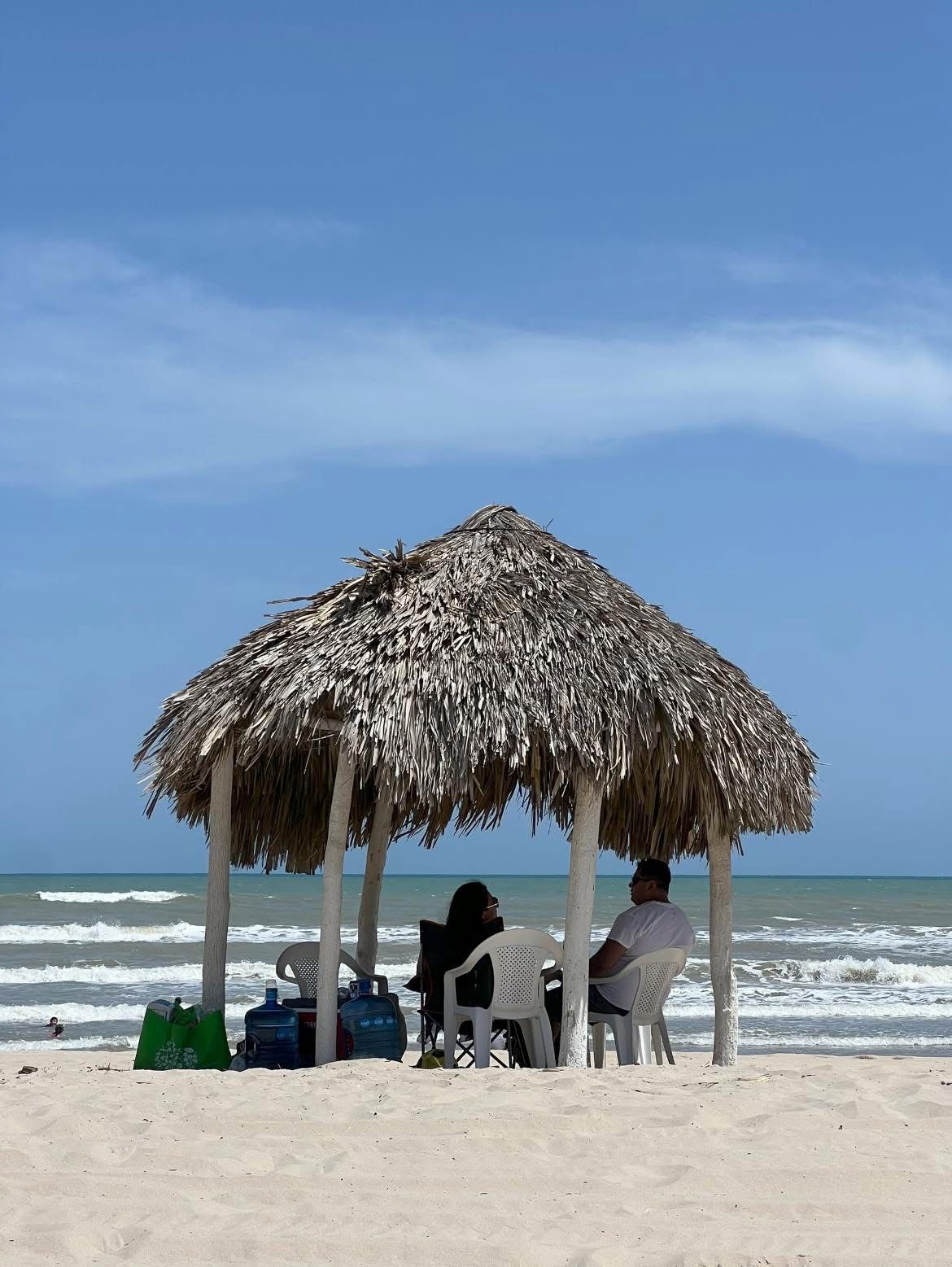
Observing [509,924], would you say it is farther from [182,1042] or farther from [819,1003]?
[182,1042]

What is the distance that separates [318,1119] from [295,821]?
10.2 feet

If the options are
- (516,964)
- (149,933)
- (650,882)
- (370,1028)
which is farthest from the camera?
(149,933)

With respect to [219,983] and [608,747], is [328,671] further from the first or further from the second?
[219,983]

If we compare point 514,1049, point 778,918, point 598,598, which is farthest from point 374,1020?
point 778,918

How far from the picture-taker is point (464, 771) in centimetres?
589

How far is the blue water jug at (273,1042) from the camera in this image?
646 cm

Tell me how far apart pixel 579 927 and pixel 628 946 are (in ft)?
1.84

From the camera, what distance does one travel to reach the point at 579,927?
6207 millimetres

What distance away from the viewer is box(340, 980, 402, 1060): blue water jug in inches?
257

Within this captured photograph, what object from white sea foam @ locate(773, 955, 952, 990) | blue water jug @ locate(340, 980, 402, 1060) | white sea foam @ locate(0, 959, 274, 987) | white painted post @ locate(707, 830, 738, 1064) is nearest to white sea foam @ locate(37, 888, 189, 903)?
white sea foam @ locate(0, 959, 274, 987)

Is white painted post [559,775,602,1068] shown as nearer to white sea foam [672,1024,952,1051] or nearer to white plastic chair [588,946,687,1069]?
white plastic chair [588,946,687,1069]

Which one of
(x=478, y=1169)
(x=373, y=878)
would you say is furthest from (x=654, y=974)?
(x=478, y=1169)

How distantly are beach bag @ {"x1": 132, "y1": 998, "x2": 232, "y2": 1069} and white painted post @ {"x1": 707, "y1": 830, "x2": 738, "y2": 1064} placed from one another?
2.50m

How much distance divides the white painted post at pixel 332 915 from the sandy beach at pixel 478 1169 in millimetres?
294
